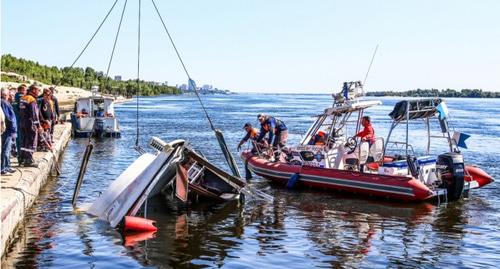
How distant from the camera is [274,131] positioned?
2047cm

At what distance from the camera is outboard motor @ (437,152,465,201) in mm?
16672

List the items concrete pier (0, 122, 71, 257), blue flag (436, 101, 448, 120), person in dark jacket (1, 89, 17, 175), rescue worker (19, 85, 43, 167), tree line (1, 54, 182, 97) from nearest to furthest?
concrete pier (0, 122, 71, 257) → person in dark jacket (1, 89, 17, 175) → rescue worker (19, 85, 43, 167) → blue flag (436, 101, 448, 120) → tree line (1, 54, 182, 97)

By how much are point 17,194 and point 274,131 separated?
10046 mm

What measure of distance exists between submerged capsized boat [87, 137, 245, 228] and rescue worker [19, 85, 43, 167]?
277cm

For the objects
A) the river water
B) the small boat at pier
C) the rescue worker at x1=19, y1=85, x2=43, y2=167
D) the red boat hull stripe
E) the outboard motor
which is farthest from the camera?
the small boat at pier

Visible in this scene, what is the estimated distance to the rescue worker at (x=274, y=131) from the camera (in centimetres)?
2038

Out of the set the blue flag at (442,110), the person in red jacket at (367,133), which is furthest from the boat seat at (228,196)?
the blue flag at (442,110)

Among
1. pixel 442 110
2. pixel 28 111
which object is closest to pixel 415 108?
pixel 442 110

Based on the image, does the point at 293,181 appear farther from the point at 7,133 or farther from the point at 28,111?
the point at 7,133

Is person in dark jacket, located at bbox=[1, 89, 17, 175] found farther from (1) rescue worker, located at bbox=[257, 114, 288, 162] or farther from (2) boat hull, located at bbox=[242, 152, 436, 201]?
(1) rescue worker, located at bbox=[257, 114, 288, 162]

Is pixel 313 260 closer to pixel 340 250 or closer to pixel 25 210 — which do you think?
pixel 340 250

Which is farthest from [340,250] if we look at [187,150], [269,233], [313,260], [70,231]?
[70,231]

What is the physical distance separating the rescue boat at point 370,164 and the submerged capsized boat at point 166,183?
3336 mm

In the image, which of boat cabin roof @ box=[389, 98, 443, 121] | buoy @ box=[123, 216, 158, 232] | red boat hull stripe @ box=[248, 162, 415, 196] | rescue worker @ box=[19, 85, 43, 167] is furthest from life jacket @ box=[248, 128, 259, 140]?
buoy @ box=[123, 216, 158, 232]
